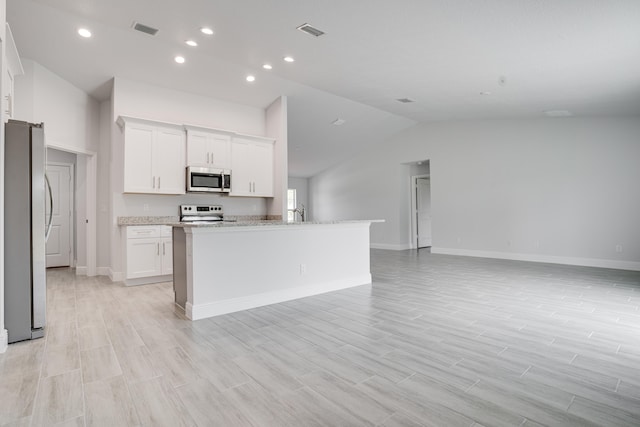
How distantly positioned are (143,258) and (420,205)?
7537 millimetres

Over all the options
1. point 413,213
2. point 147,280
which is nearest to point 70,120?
point 147,280

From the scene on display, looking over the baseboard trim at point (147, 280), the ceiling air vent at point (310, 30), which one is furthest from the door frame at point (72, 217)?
the ceiling air vent at point (310, 30)

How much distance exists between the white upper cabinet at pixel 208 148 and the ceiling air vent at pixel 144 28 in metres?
1.56

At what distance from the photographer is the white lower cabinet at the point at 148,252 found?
484 centimetres

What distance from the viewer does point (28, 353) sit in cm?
247

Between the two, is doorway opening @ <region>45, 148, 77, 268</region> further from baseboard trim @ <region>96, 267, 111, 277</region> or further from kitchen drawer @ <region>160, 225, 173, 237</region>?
kitchen drawer @ <region>160, 225, 173, 237</region>

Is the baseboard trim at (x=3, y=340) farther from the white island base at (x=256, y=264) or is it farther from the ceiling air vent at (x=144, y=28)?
the ceiling air vent at (x=144, y=28)

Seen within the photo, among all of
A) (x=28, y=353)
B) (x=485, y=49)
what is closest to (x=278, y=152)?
(x=485, y=49)

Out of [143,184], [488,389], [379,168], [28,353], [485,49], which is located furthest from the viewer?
[379,168]

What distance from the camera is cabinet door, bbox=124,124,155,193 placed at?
4.93 metres

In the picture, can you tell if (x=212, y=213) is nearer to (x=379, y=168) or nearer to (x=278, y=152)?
(x=278, y=152)

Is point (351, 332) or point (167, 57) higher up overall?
point (167, 57)

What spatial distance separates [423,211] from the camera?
10078 millimetres

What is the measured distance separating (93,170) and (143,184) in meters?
1.34
